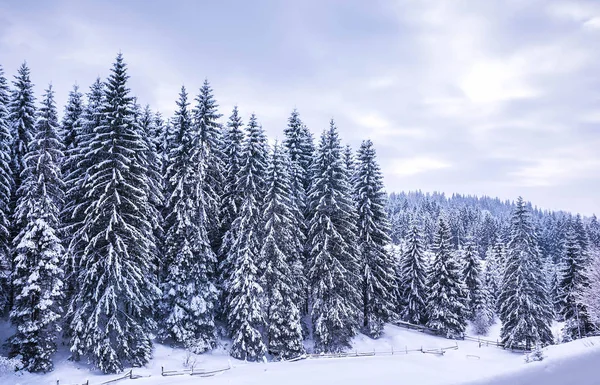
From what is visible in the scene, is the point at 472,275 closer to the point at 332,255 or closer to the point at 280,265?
the point at 332,255

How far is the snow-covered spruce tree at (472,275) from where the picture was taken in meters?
52.7

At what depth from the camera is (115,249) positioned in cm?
2502

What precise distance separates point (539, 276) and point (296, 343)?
28787 millimetres

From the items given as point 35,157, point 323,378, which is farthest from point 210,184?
point 323,378

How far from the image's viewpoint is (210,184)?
3269 cm

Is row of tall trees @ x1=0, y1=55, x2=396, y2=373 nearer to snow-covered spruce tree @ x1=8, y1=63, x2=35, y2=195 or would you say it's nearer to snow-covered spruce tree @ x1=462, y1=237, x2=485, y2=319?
snow-covered spruce tree @ x1=8, y1=63, x2=35, y2=195

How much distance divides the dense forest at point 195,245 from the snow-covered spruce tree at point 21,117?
0.37 ft

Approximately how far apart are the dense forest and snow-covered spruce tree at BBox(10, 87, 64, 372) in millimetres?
92

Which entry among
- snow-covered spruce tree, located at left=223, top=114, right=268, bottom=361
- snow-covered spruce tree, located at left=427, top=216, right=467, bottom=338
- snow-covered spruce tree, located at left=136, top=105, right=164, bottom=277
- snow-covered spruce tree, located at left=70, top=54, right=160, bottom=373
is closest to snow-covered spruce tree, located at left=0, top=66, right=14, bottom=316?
snow-covered spruce tree, located at left=70, top=54, right=160, bottom=373

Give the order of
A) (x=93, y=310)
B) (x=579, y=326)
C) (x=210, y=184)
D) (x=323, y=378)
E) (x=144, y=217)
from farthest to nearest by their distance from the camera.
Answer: (x=579, y=326) < (x=210, y=184) < (x=144, y=217) < (x=93, y=310) < (x=323, y=378)

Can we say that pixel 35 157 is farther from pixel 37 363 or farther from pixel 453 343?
pixel 453 343

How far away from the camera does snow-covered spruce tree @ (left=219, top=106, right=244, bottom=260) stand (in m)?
33.7

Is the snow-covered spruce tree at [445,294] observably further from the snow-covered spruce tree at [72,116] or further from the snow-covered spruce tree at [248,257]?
the snow-covered spruce tree at [72,116]

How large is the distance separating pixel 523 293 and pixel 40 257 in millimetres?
43955
